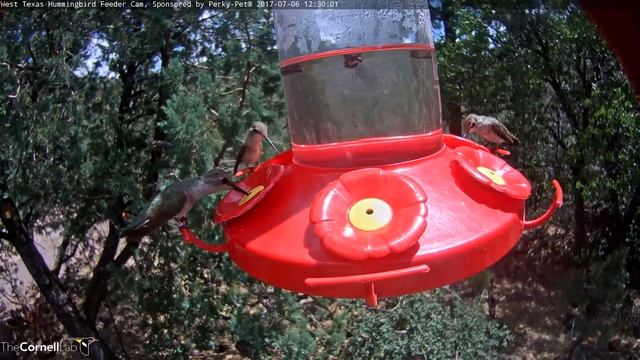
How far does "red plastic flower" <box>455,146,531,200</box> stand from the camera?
142 centimetres

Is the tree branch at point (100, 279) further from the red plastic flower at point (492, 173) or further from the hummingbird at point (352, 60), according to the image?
the red plastic flower at point (492, 173)

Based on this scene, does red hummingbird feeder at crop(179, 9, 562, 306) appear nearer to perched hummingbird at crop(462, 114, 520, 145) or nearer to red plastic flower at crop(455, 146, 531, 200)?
red plastic flower at crop(455, 146, 531, 200)

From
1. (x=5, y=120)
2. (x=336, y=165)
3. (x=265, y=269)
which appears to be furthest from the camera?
(x=5, y=120)

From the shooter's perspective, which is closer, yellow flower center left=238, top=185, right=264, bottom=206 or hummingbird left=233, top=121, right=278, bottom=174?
yellow flower center left=238, top=185, right=264, bottom=206

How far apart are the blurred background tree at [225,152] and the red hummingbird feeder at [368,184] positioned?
7.77 ft

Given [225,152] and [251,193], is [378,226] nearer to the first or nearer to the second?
[251,193]

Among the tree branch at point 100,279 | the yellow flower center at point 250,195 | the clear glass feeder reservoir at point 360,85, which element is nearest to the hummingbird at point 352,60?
the clear glass feeder reservoir at point 360,85

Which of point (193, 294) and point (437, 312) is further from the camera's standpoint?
point (193, 294)

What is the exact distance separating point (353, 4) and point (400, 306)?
10.5ft

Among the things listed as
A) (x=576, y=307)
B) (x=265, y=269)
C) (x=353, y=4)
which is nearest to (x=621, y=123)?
(x=576, y=307)

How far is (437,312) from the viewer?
466 cm

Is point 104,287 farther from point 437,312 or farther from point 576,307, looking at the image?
point 576,307

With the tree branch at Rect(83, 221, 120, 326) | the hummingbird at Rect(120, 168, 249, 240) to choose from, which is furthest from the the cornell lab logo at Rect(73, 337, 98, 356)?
the hummingbird at Rect(120, 168, 249, 240)

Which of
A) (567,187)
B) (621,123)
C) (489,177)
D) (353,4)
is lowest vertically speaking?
(567,187)
